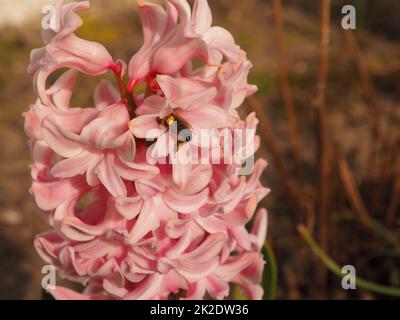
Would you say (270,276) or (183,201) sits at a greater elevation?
(183,201)

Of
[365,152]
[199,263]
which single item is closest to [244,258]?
[199,263]

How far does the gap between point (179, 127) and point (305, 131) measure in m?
1.48

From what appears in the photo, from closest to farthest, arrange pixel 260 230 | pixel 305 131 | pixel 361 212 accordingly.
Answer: pixel 260 230
pixel 361 212
pixel 305 131

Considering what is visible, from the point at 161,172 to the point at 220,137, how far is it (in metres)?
0.08

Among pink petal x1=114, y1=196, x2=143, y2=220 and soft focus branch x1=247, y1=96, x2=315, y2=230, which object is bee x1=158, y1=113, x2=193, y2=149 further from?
soft focus branch x1=247, y1=96, x2=315, y2=230

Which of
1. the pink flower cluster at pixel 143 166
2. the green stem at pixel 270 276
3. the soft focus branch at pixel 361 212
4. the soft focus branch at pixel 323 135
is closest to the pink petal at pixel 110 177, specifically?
the pink flower cluster at pixel 143 166

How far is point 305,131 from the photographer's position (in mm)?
2135

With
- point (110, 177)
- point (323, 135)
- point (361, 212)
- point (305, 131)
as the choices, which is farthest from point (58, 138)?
point (305, 131)

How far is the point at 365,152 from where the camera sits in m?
1.97

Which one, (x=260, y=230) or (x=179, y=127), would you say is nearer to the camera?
(x=179, y=127)

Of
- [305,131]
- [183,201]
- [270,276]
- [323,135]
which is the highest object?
[305,131]

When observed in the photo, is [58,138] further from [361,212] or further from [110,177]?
[361,212]

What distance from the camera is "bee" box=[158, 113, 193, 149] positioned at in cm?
70
